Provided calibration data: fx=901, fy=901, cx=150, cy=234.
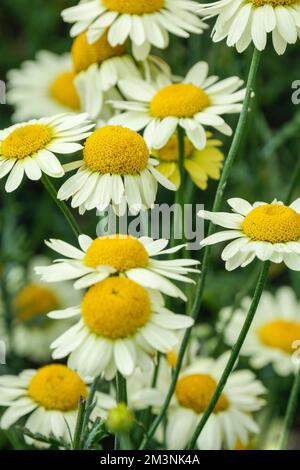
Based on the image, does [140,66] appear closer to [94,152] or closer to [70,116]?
[70,116]

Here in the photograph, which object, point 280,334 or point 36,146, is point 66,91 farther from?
point 36,146

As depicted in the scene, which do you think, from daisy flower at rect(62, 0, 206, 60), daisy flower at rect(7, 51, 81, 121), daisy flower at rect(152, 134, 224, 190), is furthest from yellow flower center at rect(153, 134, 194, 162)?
daisy flower at rect(7, 51, 81, 121)

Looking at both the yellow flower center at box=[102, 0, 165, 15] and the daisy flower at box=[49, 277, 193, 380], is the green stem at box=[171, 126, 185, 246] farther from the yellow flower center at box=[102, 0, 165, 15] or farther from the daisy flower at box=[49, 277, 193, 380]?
the daisy flower at box=[49, 277, 193, 380]

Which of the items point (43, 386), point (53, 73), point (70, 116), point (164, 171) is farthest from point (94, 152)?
point (53, 73)

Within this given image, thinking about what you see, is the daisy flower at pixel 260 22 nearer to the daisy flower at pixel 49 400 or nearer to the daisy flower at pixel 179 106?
the daisy flower at pixel 179 106

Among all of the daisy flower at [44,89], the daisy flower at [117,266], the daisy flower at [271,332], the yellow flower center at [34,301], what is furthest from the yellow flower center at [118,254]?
the daisy flower at [44,89]

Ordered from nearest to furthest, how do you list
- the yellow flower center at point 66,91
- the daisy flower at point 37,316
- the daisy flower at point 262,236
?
the daisy flower at point 262,236 → the daisy flower at point 37,316 → the yellow flower center at point 66,91
